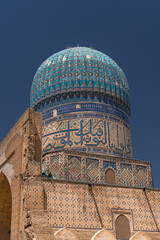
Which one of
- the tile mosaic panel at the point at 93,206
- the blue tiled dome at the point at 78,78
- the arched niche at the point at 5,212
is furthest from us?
the blue tiled dome at the point at 78,78

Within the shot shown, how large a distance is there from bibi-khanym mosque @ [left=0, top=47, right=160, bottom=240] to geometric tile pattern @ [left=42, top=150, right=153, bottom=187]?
0.03 metres

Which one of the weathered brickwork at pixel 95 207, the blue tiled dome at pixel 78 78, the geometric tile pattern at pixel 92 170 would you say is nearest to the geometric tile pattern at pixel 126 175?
the geometric tile pattern at pixel 92 170

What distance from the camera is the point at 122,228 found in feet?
30.3

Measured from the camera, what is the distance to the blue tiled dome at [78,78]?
13688mm

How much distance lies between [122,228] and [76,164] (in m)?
2.75

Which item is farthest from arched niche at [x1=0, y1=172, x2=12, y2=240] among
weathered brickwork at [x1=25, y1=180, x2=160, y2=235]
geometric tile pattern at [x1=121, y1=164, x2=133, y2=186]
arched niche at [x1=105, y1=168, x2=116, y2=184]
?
geometric tile pattern at [x1=121, y1=164, x2=133, y2=186]

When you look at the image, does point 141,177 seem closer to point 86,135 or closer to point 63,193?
point 86,135

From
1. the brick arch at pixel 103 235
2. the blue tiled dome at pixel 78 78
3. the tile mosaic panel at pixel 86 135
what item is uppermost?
the blue tiled dome at pixel 78 78

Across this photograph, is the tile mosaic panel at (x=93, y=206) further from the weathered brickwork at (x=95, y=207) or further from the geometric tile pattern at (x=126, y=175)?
the geometric tile pattern at (x=126, y=175)

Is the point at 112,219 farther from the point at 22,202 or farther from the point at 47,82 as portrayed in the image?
the point at 47,82

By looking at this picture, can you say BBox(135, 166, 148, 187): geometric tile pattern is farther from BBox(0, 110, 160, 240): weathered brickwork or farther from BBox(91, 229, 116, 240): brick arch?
BBox(91, 229, 116, 240): brick arch

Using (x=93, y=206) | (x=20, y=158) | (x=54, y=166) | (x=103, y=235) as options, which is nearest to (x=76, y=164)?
(x=54, y=166)

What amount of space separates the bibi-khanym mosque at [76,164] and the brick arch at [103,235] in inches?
1.0

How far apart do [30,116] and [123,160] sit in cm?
504
